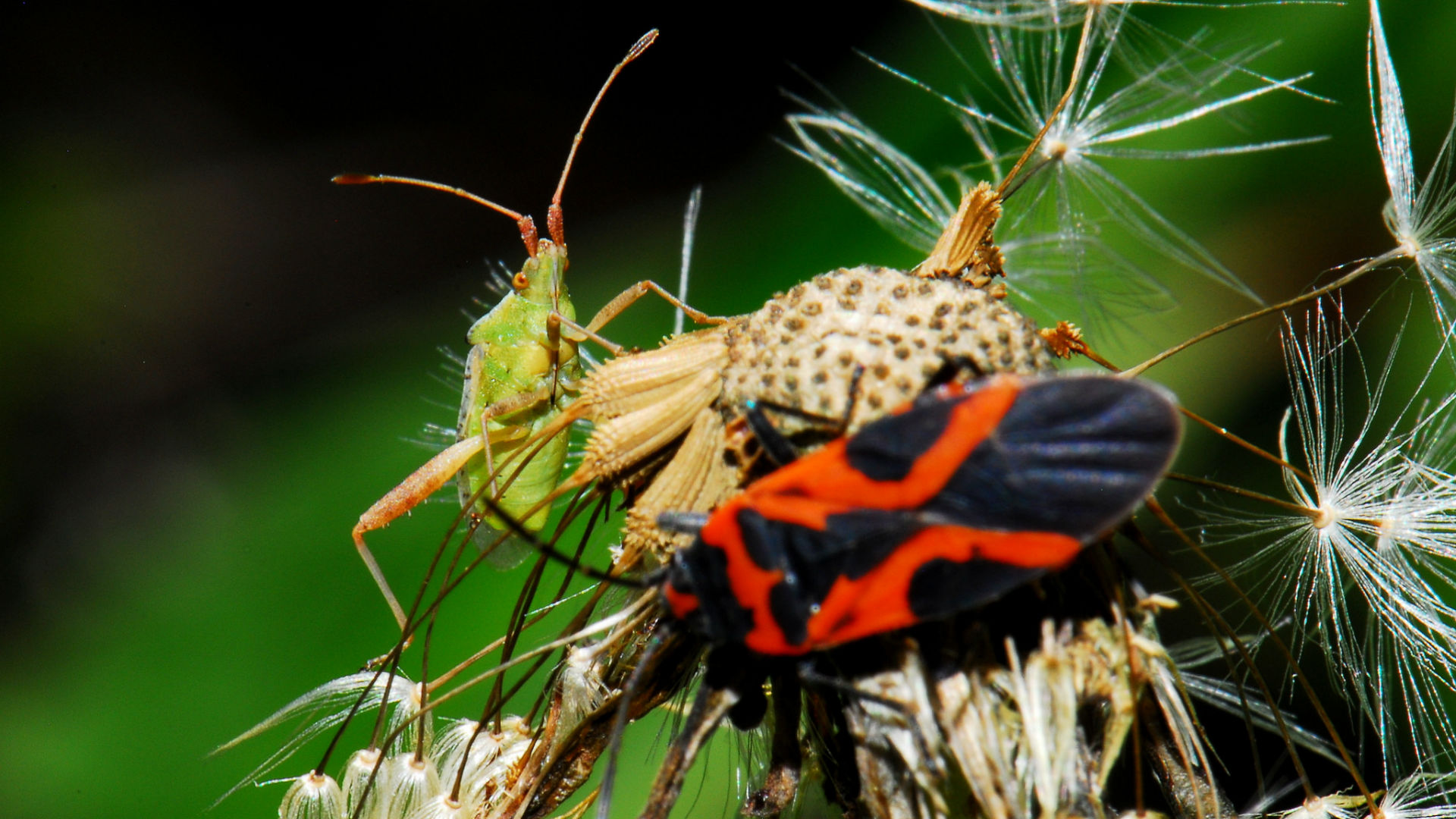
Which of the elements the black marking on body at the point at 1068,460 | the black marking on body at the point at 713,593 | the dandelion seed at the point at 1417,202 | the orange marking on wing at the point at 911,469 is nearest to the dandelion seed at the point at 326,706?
the black marking on body at the point at 713,593

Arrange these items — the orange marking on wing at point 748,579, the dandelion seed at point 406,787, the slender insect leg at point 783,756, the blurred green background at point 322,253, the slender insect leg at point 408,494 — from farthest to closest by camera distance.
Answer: the blurred green background at point 322,253
the slender insect leg at point 408,494
the dandelion seed at point 406,787
the slender insect leg at point 783,756
the orange marking on wing at point 748,579

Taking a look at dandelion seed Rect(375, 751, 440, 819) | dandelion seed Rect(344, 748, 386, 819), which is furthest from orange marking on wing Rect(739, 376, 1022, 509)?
dandelion seed Rect(344, 748, 386, 819)

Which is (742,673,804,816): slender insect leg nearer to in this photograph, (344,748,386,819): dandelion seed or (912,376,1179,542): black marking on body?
(912,376,1179,542): black marking on body

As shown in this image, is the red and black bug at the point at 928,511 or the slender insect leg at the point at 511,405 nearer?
the red and black bug at the point at 928,511

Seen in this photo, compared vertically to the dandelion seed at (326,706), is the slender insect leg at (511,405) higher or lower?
higher

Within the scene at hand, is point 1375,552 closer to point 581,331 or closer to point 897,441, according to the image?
point 897,441

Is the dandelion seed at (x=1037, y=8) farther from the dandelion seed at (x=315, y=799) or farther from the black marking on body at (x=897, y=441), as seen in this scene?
the dandelion seed at (x=315, y=799)

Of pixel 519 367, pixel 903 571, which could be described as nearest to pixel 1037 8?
pixel 519 367
